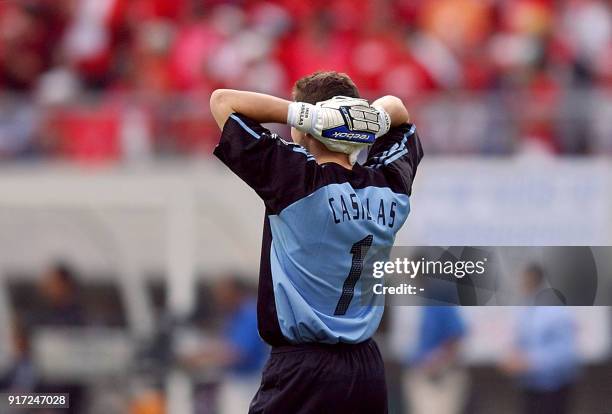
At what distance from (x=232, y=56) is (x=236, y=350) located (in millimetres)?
2710

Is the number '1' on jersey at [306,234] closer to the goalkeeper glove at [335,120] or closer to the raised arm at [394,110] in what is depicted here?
the goalkeeper glove at [335,120]

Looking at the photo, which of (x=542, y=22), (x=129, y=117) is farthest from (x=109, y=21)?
(x=542, y=22)

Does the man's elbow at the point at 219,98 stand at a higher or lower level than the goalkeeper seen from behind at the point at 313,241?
higher

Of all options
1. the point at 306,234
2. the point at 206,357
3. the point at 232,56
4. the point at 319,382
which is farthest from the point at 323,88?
the point at 232,56

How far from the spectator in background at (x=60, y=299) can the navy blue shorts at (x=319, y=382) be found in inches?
161

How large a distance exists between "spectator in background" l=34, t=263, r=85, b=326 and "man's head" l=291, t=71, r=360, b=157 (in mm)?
4097

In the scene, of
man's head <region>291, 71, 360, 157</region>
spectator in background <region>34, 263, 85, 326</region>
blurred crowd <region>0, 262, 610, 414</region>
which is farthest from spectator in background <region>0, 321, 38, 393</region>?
man's head <region>291, 71, 360, 157</region>

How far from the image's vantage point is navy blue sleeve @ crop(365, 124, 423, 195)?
10.7 feet

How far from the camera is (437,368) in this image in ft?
20.7

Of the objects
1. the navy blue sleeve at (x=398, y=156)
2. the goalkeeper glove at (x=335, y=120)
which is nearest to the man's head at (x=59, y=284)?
the navy blue sleeve at (x=398, y=156)

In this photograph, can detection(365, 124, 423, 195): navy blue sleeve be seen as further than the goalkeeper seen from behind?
Yes

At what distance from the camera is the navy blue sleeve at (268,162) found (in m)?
3.00

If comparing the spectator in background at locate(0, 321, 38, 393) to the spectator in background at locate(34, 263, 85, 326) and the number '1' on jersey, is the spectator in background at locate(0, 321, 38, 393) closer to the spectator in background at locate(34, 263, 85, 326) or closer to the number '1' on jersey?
the spectator in background at locate(34, 263, 85, 326)

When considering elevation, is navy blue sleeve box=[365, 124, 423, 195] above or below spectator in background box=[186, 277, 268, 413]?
above
